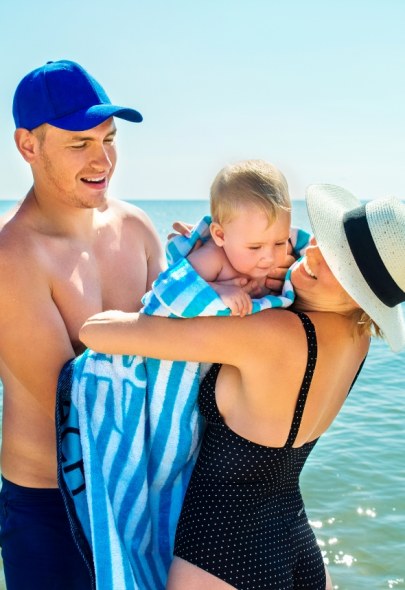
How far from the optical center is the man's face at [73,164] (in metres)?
3.08

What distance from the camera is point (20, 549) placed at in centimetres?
302

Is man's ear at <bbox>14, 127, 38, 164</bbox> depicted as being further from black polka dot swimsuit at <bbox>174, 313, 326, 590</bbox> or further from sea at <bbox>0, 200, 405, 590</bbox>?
sea at <bbox>0, 200, 405, 590</bbox>

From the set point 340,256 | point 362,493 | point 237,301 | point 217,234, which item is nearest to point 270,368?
point 237,301

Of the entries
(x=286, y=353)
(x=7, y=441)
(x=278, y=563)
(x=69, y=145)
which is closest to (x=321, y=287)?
(x=286, y=353)

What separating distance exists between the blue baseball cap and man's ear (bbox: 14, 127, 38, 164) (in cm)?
2

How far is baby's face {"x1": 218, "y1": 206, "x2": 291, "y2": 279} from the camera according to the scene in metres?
2.68

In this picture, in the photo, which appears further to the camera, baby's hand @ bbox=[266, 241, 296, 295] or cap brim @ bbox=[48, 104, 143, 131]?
cap brim @ bbox=[48, 104, 143, 131]

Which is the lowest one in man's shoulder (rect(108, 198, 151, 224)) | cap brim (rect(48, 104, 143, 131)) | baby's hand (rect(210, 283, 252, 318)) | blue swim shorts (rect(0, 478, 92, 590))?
blue swim shorts (rect(0, 478, 92, 590))

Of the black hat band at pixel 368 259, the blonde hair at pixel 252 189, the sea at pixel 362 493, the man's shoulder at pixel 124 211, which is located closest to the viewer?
the black hat band at pixel 368 259

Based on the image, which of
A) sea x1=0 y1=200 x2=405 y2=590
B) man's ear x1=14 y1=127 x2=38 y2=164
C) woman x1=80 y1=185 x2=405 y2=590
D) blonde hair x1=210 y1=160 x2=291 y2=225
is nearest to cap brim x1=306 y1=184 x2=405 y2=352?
woman x1=80 y1=185 x2=405 y2=590

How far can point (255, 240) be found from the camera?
8.84 ft

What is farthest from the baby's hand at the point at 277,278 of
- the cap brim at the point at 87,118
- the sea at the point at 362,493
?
the sea at the point at 362,493

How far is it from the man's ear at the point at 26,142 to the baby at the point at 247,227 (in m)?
0.77

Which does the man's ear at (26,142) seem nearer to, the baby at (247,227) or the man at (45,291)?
the man at (45,291)
